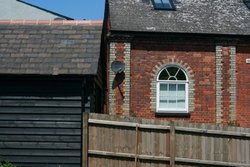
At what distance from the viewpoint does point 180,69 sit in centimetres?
1805

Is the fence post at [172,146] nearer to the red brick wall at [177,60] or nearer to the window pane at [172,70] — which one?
the red brick wall at [177,60]

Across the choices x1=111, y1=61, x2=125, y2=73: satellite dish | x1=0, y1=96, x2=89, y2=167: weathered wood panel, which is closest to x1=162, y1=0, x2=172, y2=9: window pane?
x1=111, y1=61, x2=125, y2=73: satellite dish

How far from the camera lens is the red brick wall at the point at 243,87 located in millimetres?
18047

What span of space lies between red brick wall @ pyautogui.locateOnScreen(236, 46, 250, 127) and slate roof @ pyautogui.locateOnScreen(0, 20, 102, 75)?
6.26 m

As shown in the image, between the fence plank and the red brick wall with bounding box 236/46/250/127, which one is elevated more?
the red brick wall with bounding box 236/46/250/127

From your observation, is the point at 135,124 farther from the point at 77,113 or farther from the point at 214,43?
the point at 214,43

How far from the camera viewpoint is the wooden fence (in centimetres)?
1172

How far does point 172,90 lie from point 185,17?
9.23ft

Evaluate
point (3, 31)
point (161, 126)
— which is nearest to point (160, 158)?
point (161, 126)

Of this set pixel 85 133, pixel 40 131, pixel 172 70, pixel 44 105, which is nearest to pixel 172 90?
pixel 172 70

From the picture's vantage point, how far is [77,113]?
12547mm

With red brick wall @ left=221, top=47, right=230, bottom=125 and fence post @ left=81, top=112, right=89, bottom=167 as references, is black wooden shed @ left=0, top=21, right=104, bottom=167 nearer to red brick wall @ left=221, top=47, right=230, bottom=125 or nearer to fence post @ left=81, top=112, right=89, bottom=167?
fence post @ left=81, top=112, right=89, bottom=167

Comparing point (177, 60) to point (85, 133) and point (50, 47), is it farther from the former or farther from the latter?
point (85, 133)

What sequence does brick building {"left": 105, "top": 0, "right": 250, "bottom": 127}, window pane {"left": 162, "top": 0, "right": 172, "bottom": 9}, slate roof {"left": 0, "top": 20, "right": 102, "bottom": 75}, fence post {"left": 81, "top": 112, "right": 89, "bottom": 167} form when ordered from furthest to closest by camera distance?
window pane {"left": 162, "top": 0, "right": 172, "bottom": 9}
brick building {"left": 105, "top": 0, "right": 250, "bottom": 127}
slate roof {"left": 0, "top": 20, "right": 102, "bottom": 75}
fence post {"left": 81, "top": 112, "right": 89, "bottom": 167}
